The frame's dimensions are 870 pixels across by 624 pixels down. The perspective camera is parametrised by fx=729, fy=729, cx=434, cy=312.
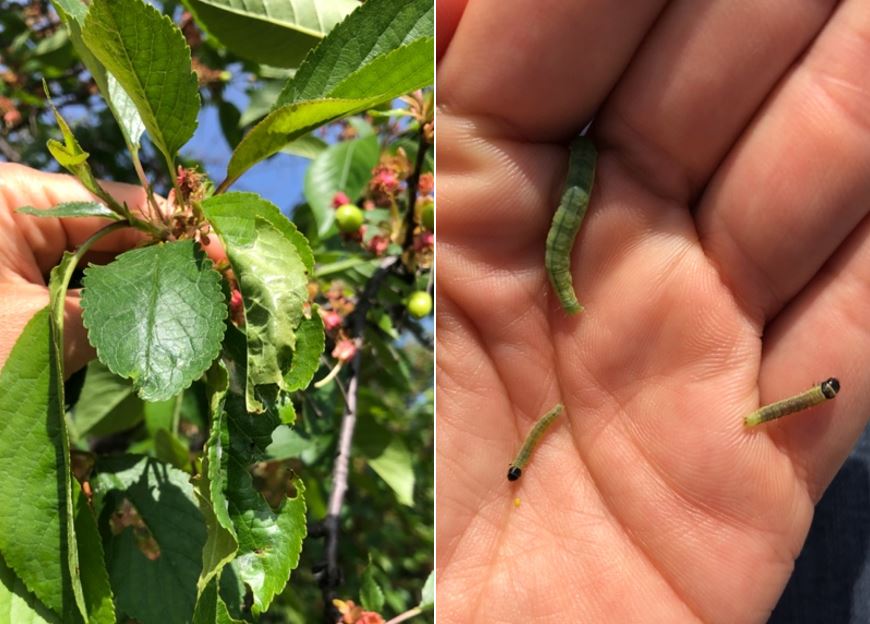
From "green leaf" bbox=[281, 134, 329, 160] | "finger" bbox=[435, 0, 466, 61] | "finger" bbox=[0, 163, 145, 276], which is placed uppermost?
"finger" bbox=[435, 0, 466, 61]

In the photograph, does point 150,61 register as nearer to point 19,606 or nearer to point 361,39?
point 361,39

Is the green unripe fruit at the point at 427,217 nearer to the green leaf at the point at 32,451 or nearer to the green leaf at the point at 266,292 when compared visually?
the green leaf at the point at 266,292

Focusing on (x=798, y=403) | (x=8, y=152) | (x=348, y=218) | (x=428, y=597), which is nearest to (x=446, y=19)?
(x=348, y=218)

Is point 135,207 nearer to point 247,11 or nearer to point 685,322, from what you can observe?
point 247,11

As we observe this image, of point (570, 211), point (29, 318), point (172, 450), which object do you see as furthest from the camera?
point (172, 450)

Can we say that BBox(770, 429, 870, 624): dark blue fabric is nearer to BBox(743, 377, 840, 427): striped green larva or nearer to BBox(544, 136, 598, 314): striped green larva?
BBox(743, 377, 840, 427): striped green larva

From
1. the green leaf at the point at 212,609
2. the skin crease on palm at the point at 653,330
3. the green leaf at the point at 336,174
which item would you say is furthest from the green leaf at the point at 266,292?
the green leaf at the point at 336,174

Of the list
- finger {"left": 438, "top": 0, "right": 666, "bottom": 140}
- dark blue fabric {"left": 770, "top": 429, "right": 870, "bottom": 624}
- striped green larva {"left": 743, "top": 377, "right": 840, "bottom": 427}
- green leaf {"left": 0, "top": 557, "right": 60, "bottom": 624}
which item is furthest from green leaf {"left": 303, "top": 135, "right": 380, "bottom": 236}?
dark blue fabric {"left": 770, "top": 429, "right": 870, "bottom": 624}
